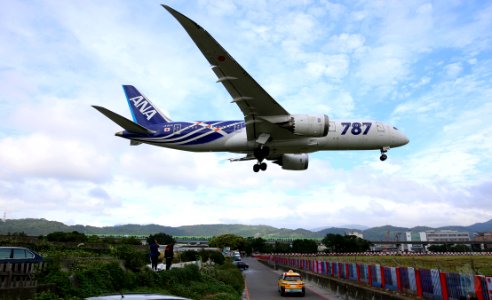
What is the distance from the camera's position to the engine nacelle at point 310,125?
2358cm

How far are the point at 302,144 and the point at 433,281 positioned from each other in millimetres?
11282

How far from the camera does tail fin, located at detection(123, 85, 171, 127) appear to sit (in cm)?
3098

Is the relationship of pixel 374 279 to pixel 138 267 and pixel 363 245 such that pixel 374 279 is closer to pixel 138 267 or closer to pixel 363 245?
pixel 138 267

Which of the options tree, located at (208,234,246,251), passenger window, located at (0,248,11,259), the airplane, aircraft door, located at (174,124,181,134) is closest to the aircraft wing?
the airplane

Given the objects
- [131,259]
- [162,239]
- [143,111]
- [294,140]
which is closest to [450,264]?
[294,140]

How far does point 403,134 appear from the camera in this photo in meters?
28.3

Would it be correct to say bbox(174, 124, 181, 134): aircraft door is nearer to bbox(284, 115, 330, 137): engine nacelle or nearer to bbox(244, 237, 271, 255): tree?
bbox(284, 115, 330, 137): engine nacelle

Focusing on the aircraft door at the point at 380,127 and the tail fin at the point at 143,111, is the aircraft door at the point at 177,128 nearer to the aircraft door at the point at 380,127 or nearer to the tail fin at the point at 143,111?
the tail fin at the point at 143,111

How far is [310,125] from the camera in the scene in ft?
77.5

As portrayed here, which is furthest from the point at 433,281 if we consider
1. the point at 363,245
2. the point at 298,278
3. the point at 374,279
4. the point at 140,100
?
the point at 363,245

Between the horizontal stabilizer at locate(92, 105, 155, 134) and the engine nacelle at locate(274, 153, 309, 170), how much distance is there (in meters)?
9.82

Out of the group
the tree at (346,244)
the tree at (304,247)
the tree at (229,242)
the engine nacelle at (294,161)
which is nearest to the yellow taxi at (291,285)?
the engine nacelle at (294,161)

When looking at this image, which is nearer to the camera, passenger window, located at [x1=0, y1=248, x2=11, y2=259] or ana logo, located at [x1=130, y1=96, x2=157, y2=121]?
passenger window, located at [x1=0, y1=248, x2=11, y2=259]

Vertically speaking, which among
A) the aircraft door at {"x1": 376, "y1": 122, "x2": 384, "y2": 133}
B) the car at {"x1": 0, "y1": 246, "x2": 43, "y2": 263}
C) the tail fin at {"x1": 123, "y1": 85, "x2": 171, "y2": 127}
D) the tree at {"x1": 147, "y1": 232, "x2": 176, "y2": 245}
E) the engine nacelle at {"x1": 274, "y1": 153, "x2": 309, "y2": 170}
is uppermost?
the tail fin at {"x1": 123, "y1": 85, "x2": 171, "y2": 127}
